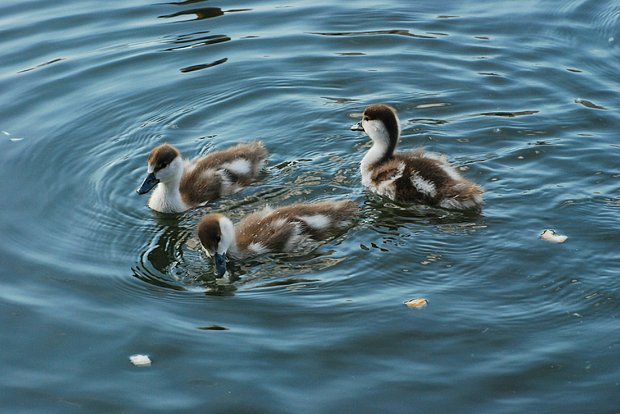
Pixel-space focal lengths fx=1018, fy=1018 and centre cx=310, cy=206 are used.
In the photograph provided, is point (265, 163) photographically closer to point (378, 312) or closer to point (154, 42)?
point (378, 312)

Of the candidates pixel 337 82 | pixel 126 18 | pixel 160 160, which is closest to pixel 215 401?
pixel 160 160

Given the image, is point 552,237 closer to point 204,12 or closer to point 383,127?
point 383,127

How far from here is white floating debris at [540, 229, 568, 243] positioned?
6.91 m

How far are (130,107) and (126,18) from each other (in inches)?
102

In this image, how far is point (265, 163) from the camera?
327 inches

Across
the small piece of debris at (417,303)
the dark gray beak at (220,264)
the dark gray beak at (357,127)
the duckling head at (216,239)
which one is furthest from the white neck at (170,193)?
the small piece of debris at (417,303)

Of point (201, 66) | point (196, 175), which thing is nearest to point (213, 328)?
point (196, 175)

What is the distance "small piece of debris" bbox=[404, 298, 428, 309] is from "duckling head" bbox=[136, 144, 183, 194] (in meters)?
2.36

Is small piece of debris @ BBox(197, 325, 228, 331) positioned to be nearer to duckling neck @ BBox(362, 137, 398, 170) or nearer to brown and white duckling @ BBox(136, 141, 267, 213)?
brown and white duckling @ BBox(136, 141, 267, 213)

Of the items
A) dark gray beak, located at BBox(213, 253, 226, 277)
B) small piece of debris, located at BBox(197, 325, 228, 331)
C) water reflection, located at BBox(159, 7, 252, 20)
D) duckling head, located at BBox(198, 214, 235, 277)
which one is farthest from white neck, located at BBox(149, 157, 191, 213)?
water reflection, located at BBox(159, 7, 252, 20)

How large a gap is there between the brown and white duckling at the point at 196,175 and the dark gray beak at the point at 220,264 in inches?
47.3

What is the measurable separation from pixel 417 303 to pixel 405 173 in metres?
1.49

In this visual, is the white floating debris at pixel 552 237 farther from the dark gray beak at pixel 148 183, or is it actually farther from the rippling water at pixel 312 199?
the dark gray beak at pixel 148 183

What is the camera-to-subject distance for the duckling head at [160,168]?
7730 mm
